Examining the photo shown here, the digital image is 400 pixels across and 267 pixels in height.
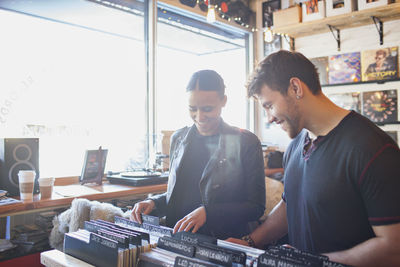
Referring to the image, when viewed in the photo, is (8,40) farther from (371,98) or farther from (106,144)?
(371,98)

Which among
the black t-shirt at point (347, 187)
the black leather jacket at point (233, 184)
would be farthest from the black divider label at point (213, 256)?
the black leather jacket at point (233, 184)

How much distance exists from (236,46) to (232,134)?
12.1 ft

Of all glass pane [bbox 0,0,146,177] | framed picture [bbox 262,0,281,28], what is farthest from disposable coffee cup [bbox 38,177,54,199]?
framed picture [bbox 262,0,281,28]

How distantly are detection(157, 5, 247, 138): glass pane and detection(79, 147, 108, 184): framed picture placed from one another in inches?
40.4

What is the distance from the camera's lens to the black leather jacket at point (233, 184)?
1467 millimetres

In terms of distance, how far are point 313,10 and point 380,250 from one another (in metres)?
3.49

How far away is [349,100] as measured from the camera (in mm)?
4070

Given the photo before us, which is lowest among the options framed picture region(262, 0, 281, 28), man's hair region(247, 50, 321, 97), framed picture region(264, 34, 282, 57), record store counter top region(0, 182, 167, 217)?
record store counter top region(0, 182, 167, 217)

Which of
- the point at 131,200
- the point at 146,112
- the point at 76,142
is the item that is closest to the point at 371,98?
the point at 146,112

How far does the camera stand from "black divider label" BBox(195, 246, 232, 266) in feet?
2.68

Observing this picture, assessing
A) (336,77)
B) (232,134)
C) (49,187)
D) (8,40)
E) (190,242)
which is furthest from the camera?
(336,77)

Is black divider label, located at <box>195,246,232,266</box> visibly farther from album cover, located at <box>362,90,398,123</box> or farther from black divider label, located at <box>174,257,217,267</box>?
album cover, located at <box>362,90,398,123</box>

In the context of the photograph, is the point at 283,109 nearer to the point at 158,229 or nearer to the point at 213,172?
the point at 213,172

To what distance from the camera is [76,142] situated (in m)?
3.12
